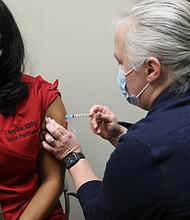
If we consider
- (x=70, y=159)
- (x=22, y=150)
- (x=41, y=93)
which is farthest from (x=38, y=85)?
(x=70, y=159)

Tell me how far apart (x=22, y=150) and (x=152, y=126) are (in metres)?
0.61

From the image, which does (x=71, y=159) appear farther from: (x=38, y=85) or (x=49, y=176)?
(x=38, y=85)

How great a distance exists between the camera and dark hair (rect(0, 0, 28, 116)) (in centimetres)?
142

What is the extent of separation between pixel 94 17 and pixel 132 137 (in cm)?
105

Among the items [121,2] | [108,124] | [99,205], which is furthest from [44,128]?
[121,2]

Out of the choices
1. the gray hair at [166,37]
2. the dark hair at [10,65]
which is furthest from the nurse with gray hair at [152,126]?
the dark hair at [10,65]

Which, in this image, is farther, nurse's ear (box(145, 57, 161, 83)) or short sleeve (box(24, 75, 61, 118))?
short sleeve (box(24, 75, 61, 118))

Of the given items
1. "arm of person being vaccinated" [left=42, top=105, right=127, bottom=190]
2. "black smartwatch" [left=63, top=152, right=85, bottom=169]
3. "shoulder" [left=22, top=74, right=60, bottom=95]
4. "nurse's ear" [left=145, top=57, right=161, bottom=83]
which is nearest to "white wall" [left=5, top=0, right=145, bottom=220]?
"shoulder" [left=22, top=74, right=60, bottom=95]

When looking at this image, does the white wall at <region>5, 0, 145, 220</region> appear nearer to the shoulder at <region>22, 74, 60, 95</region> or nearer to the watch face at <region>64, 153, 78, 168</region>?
the shoulder at <region>22, 74, 60, 95</region>

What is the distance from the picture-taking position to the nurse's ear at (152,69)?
0.99m

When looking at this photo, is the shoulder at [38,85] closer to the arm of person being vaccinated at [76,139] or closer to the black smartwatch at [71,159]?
the arm of person being vaccinated at [76,139]

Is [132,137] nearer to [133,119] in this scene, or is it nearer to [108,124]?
[108,124]

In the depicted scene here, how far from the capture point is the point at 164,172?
2.98ft

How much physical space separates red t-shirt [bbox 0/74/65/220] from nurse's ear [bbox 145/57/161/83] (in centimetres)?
55
